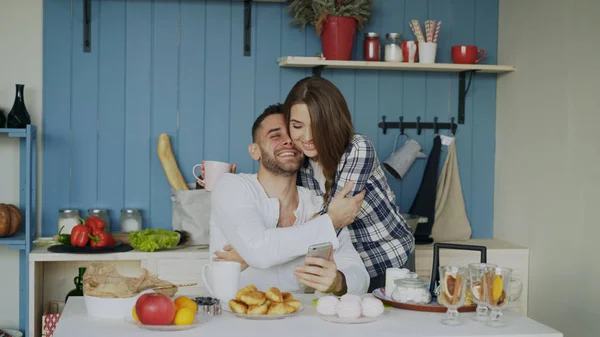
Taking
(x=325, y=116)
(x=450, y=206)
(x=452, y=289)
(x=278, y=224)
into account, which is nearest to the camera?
(x=452, y=289)

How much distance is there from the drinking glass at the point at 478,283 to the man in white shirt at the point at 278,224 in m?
0.47

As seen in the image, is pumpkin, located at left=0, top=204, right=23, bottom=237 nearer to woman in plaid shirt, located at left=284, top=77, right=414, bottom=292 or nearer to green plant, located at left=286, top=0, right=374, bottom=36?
woman in plaid shirt, located at left=284, top=77, right=414, bottom=292

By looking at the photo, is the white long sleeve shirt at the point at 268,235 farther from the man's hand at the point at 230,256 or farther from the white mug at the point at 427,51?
the white mug at the point at 427,51

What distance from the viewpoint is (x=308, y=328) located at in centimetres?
204

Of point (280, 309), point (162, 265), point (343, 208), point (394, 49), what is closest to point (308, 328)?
point (280, 309)

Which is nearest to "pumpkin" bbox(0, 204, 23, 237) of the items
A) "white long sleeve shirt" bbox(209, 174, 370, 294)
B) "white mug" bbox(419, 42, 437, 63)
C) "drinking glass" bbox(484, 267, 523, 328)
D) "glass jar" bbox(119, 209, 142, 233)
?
"glass jar" bbox(119, 209, 142, 233)

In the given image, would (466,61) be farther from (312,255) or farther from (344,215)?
(312,255)

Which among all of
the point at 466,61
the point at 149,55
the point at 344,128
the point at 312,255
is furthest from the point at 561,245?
the point at 149,55

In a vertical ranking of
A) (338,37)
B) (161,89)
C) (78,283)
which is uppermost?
(338,37)

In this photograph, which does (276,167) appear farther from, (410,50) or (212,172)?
(410,50)

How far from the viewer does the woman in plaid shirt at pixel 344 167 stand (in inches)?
105

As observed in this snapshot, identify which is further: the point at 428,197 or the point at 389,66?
the point at 428,197

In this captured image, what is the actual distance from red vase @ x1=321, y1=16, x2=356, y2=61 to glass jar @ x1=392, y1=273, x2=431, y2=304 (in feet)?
5.74

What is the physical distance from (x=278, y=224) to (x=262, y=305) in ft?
2.61
